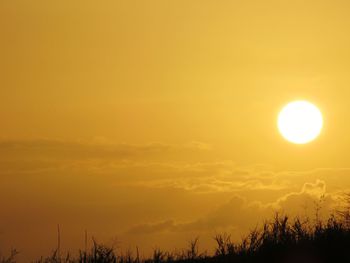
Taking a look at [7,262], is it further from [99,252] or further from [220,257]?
[220,257]

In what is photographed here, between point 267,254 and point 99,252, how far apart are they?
2.57 m

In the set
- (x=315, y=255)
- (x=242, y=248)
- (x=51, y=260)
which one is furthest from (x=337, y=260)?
(x=51, y=260)

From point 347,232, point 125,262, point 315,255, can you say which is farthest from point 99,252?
point 347,232

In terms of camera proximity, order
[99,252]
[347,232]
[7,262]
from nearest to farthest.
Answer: [7,262], [99,252], [347,232]

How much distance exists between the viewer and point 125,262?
11891mm

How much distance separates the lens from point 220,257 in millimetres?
12164

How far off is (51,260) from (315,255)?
406 centimetres

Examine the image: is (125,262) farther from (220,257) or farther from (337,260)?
(337,260)

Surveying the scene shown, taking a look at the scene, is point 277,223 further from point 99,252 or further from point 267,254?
point 99,252

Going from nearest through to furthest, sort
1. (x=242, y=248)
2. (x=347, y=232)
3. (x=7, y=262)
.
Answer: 1. (x=7, y=262)
2. (x=242, y=248)
3. (x=347, y=232)

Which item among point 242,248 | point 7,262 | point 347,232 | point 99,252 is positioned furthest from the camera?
point 347,232

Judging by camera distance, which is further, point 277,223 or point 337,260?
point 277,223

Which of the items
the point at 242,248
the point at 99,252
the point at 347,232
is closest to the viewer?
the point at 99,252

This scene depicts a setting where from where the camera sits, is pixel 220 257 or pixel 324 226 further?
pixel 324 226
